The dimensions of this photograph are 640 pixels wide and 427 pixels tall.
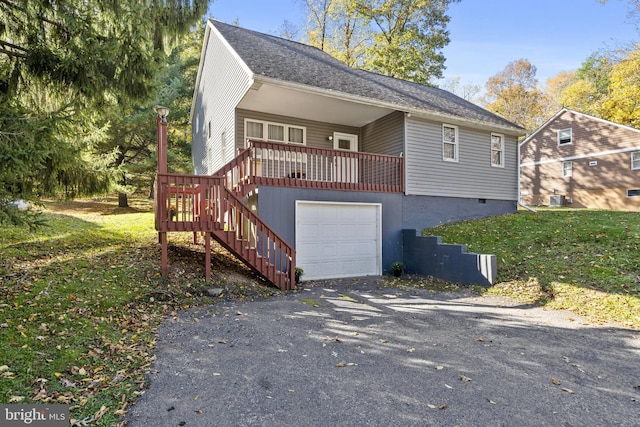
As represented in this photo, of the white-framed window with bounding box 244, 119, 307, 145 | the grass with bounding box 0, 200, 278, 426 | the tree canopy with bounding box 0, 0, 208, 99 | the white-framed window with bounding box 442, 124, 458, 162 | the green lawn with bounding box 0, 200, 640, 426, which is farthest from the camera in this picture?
the white-framed window with bounding box 442, 124, 458, 162

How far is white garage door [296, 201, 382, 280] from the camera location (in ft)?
29.2

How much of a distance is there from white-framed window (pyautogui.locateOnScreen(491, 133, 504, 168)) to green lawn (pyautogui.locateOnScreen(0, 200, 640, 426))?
2204mm

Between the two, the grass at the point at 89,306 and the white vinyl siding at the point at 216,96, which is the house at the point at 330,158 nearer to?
the white vinyl siding at the point at 216,96

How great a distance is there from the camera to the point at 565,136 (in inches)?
886

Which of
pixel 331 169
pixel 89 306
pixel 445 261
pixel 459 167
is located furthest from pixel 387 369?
pixel 459 167

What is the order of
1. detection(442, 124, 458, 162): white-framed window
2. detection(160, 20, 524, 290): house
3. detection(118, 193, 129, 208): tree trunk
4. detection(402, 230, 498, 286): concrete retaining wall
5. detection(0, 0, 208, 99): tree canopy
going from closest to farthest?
1. detection(0, 0, 208, 99): tree canopy
2. detection(402, 230, 498, 286): concrete retaining wall
3. detection(160, 20, 524, 290): house
4. detection(442, 124, 458, 162): white-framed window
5. detection(118, 193, 129, 208): tree trunk

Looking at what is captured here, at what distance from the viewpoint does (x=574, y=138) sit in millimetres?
21984

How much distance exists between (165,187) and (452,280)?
6.92 meters

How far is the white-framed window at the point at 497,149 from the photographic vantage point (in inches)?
496

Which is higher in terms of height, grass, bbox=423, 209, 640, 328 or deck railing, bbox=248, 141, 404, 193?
deck railing, bbox=248, 141, 404, 193

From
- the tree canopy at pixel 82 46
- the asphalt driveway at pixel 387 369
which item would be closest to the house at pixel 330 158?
the tree canopy at pixel 82 46

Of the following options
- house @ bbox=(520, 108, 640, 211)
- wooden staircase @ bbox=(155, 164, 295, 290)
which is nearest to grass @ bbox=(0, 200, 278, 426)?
wooden staircase @ bbox=(155, 164, 295, 290)

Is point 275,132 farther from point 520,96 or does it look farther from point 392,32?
point 520,96

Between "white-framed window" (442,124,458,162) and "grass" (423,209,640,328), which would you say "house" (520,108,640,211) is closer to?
"grass" (423,209,640,328)
